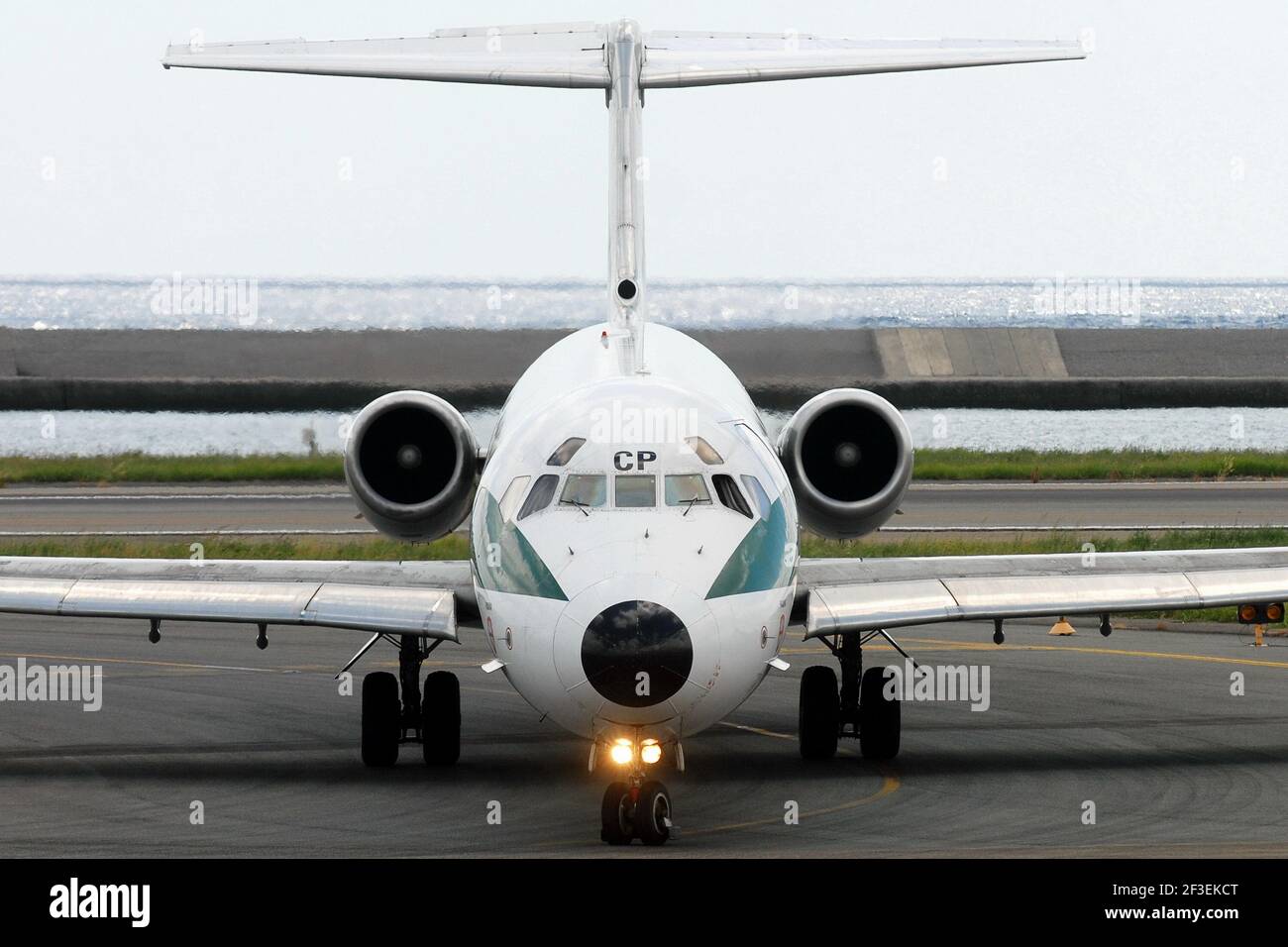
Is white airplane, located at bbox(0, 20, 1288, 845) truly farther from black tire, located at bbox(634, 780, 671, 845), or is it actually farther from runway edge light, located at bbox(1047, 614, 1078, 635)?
runway edge light, located at bbox(1047, 614, 1078, 635)

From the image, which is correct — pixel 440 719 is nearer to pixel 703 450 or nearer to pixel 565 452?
pixel 565 452

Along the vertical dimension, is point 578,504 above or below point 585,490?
below

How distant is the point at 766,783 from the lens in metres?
16.6

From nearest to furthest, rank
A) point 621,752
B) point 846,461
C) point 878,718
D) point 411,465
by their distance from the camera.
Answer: point 621,752 < point 878,718 < point 411,465 < point 846,461

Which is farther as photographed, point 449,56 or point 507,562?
point 449,56

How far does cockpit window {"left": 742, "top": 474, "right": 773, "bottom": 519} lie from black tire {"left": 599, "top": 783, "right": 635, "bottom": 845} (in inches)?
89.0


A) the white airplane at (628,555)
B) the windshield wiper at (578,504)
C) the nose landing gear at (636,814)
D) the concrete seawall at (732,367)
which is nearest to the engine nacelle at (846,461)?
the white airplane at (628,555)

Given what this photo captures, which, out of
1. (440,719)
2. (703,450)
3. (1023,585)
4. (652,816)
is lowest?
(652,816)

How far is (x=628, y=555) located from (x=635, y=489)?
0.85 metres

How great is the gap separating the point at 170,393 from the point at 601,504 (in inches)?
1620

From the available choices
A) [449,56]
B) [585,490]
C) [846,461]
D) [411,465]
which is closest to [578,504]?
[585,490]

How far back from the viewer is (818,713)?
58.1 ft
